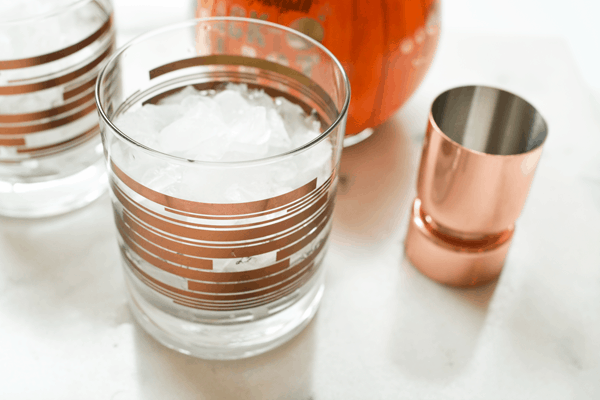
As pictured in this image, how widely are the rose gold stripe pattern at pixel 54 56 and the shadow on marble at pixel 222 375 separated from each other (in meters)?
0.21

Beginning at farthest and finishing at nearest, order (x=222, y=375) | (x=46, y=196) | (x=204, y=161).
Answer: (x=46, y=196)
(x=222, y=375)
(x=204, y=161)

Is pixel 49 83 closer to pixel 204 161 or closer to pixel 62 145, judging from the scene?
pixel 62 145

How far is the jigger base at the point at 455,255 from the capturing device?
1.56ft

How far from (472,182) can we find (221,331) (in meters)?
0.20

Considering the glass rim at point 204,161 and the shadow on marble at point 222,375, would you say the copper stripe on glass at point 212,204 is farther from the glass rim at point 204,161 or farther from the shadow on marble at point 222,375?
the shadow on marble at point 222,375

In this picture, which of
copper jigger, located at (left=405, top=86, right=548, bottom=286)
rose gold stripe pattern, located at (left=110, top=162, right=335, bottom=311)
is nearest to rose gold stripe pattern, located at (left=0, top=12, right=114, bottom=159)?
rose gold stripe pattern, located at (left=110, top=162, right=335, bottom=311)

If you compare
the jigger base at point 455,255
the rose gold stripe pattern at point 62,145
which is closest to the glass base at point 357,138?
the jigger base at point 455,255

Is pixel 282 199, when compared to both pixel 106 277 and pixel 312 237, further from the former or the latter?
pixel 106 277

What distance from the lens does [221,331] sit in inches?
16.2

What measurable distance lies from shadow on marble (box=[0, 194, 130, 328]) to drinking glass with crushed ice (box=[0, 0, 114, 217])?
2cm

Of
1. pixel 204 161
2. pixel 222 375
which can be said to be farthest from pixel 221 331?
pixel 204 161

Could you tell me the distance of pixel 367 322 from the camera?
0.47 metres

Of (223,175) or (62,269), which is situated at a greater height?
(223,175)

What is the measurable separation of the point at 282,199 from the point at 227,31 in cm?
16
